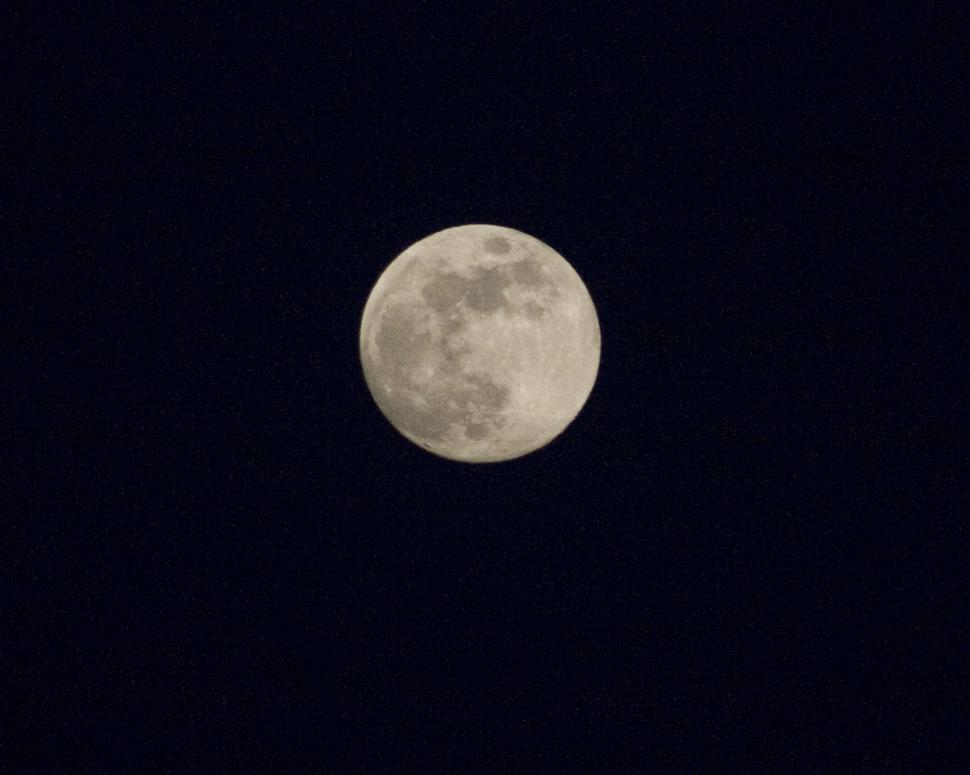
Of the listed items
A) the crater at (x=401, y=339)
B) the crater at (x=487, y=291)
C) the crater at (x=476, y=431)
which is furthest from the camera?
the crater at (x=476, y=431)

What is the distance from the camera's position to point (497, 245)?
488cm

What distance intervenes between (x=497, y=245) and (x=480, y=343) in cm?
90

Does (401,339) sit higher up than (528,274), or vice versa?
(528,274)

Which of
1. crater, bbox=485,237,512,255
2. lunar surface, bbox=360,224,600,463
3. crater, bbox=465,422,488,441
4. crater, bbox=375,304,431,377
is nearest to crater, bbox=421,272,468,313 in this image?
lunar surface, bbox=360,224,600,463

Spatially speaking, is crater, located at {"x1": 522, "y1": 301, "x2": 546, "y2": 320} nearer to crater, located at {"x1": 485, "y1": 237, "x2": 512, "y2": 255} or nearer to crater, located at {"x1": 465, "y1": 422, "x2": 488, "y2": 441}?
crater, located at {"x1": 485, "y1": 237, "x2": 512, "y2": 255}

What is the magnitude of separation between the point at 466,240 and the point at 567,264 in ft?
2.95

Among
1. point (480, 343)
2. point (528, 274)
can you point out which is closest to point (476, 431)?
point (480, 343)

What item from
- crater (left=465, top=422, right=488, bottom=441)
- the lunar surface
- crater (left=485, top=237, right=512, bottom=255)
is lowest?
crater (left=465, top=422, right=488, bottom=441)

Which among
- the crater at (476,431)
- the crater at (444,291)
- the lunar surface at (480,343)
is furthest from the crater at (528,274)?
the crater at (476,431)

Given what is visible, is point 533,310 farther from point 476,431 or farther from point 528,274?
point 476,431

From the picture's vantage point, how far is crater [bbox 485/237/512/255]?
15.8ft

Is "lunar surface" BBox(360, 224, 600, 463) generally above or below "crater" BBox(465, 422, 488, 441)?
above

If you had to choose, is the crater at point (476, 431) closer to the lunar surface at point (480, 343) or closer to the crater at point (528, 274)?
the lunar surface at point (480, 343)

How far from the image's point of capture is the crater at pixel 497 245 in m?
4.82
